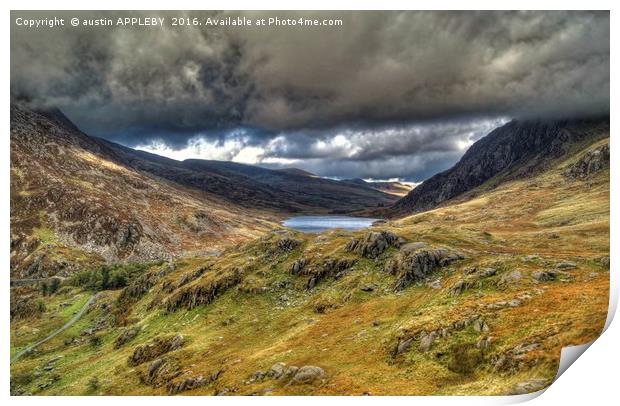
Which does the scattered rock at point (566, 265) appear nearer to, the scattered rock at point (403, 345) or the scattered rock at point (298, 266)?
the scattered rock at point (403, 345)

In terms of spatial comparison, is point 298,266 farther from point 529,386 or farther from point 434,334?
point 529,386

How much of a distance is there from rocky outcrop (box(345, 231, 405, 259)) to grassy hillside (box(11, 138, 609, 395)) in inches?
8.9

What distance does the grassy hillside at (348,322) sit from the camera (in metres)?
34.1

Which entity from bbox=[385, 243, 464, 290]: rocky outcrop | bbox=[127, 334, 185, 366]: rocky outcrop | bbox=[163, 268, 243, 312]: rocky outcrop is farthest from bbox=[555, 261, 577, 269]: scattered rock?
bbox=[127, 334, 185, 366]: rocky outcrop

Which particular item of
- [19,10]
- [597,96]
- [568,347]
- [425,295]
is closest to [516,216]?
[597,96]

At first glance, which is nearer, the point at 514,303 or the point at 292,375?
the point at 292,375

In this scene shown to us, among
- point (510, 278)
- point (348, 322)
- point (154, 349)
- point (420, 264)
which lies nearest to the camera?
point (510, 278)

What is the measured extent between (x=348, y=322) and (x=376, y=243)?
1987 centimetres

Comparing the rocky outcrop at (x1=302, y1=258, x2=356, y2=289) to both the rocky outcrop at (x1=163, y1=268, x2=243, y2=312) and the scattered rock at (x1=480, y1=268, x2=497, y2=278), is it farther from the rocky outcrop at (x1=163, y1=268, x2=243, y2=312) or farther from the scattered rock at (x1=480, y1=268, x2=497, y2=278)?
the scattered rock at (x1=480, y1=268, x2=497, y2=278)

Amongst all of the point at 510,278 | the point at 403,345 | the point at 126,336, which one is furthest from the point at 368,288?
the point at 126,336

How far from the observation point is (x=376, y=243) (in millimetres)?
65625

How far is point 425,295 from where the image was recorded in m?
48.3
